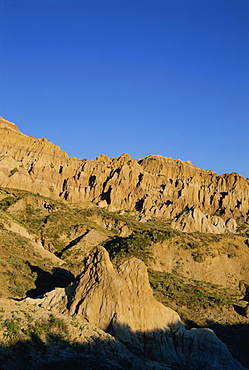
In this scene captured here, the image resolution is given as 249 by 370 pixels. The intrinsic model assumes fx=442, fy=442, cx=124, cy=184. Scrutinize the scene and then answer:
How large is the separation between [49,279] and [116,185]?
221 ft

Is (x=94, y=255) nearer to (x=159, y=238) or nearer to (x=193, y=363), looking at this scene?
(x=193, y=363)

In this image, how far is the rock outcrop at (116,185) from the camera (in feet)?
310

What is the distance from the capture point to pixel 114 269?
27.8 m

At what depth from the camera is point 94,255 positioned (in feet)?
93.4

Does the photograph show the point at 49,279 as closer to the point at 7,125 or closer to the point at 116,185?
the point at 116,185

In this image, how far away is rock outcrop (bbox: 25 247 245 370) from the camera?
23.8 m

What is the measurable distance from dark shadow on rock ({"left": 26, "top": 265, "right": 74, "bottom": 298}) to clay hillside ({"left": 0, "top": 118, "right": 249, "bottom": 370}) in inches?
4.7

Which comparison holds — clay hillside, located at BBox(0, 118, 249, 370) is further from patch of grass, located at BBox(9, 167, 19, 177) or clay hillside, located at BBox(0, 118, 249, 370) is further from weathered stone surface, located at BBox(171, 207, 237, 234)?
weathered stone surface, located at BBox(171, 207, 237, 234)

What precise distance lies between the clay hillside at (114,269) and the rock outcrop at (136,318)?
0.21ft

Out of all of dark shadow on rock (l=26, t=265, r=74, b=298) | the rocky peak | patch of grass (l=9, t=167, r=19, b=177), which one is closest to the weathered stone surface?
patch of grass (l=9, t=167, r=19, b=177)

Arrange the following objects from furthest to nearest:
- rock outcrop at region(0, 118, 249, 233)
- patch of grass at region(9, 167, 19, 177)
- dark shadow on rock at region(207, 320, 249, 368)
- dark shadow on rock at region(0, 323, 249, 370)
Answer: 1. rock outcrop at region(0, 118, 249, 233)
2. patch of grass at region(9, 167, 19, 177)
3. dark shadow on rock at region(207, 320, 249, 368)
4. dark shadow on rock at region(0, 323, 249, 370)

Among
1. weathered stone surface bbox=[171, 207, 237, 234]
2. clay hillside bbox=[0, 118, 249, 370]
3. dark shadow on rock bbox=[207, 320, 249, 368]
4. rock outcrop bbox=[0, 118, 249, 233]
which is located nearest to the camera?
clay hillside bbox=[0, 118, 249, 370]

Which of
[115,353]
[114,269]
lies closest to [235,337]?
[114,269]

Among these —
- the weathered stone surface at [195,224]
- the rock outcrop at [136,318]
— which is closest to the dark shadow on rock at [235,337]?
the rock outcrop at [136,318]
